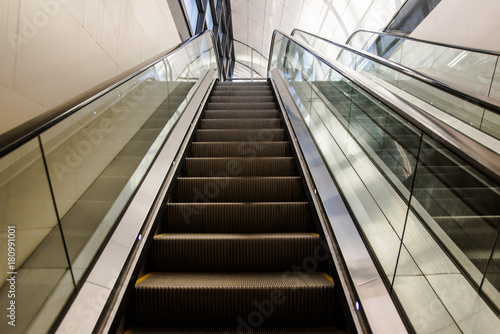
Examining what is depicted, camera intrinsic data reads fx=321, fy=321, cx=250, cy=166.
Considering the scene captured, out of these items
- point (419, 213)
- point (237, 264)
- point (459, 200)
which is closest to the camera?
point (459, 200)

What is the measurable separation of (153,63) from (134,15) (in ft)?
6.69

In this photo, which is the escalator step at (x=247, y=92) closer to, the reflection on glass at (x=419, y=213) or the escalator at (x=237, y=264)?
the escalator at (x=237, y=264)

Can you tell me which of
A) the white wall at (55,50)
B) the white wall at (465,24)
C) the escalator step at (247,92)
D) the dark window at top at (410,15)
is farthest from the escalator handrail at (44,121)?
the dark window at top at (410,15)

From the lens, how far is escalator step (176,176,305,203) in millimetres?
2664

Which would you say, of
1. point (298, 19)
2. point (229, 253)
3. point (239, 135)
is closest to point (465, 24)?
point (239, 135)

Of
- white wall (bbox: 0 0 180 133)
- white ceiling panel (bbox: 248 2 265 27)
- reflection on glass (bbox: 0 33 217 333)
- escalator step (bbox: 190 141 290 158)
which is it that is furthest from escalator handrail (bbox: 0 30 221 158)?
white ceiling panel (bbox: 248 2 265 27)

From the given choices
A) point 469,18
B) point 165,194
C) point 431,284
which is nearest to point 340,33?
point 469,18

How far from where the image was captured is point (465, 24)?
191 inches

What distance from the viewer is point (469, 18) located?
15.6 ft

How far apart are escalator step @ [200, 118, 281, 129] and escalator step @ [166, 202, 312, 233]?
Result: 186cm

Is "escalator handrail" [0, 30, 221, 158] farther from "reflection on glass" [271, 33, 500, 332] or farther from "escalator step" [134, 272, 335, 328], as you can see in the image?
"reflection on glass" [271, 33, 500, 332]

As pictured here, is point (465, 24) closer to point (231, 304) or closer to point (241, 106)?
point (241, 106)

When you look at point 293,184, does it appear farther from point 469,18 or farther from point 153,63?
point 469,18

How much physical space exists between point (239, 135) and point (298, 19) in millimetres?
9827
